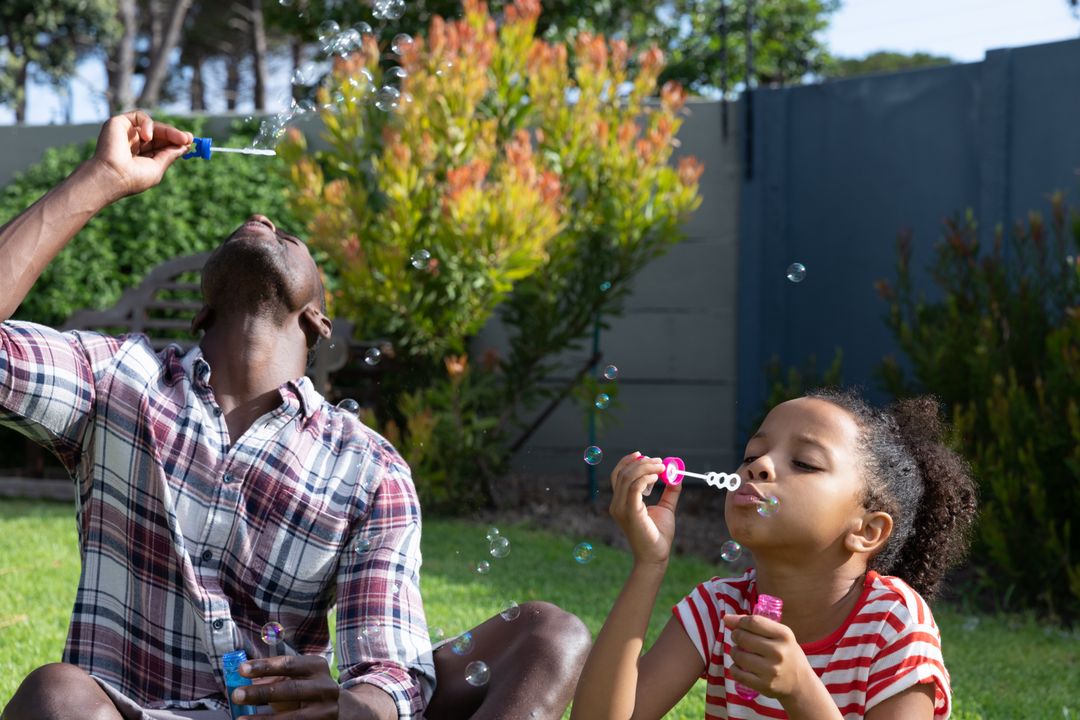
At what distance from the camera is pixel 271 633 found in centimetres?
192

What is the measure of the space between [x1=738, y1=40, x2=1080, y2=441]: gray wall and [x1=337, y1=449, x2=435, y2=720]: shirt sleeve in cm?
417

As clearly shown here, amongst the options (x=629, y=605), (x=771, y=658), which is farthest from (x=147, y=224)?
(x=771, y=658)

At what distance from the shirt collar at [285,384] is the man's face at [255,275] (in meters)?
0.09

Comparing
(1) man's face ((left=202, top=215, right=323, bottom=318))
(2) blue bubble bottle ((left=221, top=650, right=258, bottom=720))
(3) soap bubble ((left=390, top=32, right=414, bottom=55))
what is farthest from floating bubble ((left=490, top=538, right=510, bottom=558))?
(3) soap bubble ((left=390, top=32, right=414, bottom=55))

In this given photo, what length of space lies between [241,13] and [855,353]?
1646 centimetres

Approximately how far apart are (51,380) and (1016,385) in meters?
3.42

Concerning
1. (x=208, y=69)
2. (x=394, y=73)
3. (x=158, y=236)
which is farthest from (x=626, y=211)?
(x=208, y=69)

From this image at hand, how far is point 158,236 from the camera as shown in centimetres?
680

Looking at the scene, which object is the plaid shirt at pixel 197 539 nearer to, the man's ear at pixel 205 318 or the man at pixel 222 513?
the man at pixel 222 513

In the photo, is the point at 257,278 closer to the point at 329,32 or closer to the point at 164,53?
the point at 329,32

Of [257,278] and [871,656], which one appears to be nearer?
[871,656]

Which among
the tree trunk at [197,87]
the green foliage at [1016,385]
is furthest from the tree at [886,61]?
the green foliage at [1016,385]

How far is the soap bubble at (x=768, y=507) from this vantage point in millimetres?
1732

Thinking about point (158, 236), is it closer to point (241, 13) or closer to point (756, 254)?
point (756, 254)
